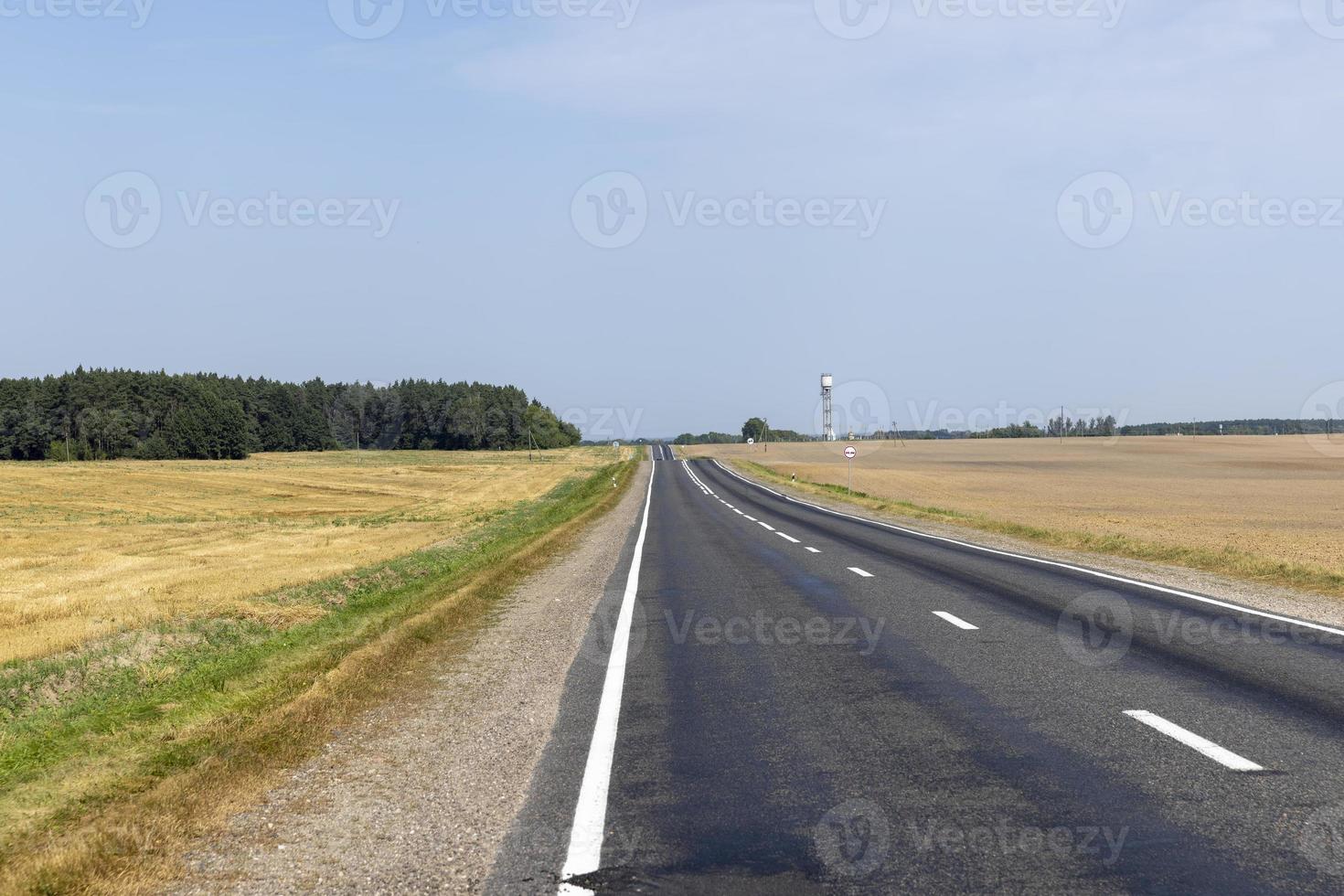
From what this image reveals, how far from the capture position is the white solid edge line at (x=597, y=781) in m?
4.79

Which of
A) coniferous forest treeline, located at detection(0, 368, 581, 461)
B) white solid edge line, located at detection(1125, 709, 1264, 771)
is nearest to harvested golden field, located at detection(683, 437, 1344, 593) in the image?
white solid edge line, located at detection(1125, 709, 1264, 771)

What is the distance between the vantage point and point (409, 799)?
579 centimetres

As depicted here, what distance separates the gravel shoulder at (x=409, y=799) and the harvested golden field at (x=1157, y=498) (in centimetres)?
1368

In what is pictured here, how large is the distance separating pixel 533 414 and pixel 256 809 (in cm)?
15633

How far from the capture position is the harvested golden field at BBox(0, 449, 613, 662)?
53.9 feet

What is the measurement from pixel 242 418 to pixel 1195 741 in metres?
144

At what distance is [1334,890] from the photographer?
4.25m

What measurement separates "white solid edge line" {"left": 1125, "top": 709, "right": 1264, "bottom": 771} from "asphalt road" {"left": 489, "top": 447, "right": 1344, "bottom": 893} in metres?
0.02

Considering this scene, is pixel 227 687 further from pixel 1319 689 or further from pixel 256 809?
pixel 1319 689

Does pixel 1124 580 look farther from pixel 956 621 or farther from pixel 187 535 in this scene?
pixel 187 535

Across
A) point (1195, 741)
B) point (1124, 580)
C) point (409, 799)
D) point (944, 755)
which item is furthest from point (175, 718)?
point (1124, 580)

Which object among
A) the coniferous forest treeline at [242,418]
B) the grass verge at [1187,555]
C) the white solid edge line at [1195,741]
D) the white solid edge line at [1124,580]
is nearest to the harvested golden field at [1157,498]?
the grass verge at [1187,555]

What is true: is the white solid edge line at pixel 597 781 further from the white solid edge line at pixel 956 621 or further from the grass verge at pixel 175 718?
the white solid edge line at pixel 956 621

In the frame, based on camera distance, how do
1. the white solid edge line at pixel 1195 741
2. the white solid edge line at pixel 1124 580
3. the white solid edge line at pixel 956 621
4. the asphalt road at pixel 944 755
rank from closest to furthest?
the asphalt road at pixel 944 755 < the white solid edge line at pixel 1195 741 < the white solid edge line at pixel 956 621 < the white solid edge line at pixel 1124 580
